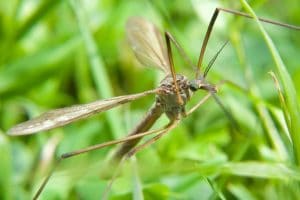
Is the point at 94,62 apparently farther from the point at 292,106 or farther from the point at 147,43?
the point at 292,106

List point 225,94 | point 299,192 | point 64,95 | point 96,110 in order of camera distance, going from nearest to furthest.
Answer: point 299,192, point 96,110, point 225,94, point 64,95

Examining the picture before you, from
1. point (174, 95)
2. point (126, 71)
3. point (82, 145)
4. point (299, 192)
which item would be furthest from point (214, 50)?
point (299, 192)

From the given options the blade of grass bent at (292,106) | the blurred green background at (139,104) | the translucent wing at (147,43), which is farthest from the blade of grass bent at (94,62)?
the blade of grass bent at (292,106)

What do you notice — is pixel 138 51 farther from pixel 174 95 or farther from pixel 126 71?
pixel 126 71

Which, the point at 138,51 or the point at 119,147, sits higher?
the point at 138,51

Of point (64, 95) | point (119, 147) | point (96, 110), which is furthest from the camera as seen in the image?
point (64, 95)

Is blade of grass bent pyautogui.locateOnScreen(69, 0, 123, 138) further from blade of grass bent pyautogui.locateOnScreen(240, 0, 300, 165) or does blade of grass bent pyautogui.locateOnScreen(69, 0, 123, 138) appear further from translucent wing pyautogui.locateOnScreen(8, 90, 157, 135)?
blade of grass bent pyautogui.locateOnScreen(240, 0, 300, 165)
